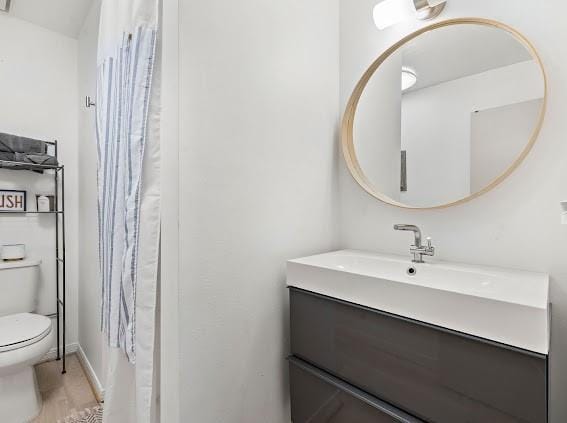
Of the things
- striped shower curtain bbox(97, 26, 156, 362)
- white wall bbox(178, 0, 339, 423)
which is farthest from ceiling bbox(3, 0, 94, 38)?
white wall bbox(178, 0, 339, 423)

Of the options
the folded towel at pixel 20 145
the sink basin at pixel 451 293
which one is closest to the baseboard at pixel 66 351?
the folded towel at pixel 20 145

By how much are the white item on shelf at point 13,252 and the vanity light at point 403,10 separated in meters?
2.49

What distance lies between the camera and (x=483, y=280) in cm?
93

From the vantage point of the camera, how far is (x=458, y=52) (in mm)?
1137

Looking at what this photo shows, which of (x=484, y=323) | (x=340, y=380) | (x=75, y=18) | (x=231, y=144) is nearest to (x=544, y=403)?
(x=484, y=323)

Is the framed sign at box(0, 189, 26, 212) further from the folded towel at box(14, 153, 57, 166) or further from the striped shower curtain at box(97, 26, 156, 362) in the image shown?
the striped shower curtain at box(97, 26, 156, 362)

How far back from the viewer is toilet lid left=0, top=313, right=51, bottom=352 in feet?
4.90

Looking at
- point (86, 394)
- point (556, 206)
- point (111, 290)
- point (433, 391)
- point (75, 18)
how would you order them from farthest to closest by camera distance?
point (75, 18) → point (86, 394) → point (111, 290) → point (556, 206) → point (433, 391)

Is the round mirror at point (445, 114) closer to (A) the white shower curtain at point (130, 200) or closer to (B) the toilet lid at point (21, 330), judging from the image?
(A) the white shower curtain at point (130, 200)

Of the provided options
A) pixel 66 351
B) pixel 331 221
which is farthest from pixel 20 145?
pixel 331 221

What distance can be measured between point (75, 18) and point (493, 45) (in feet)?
8.24

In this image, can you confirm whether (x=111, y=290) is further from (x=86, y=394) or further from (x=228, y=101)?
(x=86, y=394)

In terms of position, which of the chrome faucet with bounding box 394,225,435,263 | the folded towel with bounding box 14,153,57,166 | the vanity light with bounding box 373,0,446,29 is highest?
the vanity light with bounding box 373,0,446,29

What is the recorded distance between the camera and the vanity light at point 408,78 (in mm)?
1255
